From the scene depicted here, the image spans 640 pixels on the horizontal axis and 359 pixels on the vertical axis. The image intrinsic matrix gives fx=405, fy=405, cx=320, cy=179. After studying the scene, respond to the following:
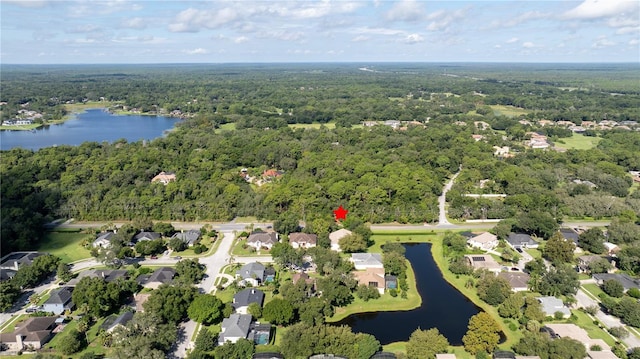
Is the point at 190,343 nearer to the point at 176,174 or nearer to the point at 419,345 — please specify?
the point at 419,345

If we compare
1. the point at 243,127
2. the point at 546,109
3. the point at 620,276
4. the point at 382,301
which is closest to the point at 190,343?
the point at 382,301

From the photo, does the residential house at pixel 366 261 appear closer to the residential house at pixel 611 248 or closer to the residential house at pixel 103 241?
the residential house at pixel 611 248

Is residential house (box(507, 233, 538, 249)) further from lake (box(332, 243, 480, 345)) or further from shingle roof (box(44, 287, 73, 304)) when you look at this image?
shingle roof (box(44, 287, 73, 304))

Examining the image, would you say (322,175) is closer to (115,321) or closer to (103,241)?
(103,241)

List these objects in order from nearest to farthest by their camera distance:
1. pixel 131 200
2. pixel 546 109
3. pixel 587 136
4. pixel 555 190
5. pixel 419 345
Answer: pixel 419 345
pixel 131 200
pixel 555 190
pixel 587 136
pixel 546 109

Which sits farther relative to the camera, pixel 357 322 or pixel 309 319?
pixel 357 322

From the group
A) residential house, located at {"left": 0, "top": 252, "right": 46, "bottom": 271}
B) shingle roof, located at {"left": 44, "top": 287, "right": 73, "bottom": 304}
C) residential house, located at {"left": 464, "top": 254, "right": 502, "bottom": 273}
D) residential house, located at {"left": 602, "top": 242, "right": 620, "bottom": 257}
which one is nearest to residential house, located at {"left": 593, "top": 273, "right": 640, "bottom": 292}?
residential house, located at {"left": 602, "top": 242, "right": 620, "bottom": 257}

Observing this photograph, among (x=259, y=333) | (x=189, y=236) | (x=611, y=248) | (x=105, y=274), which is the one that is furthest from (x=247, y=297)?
(x=611, y=248)
